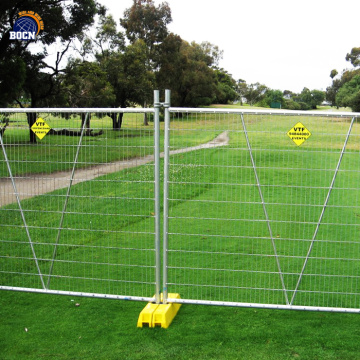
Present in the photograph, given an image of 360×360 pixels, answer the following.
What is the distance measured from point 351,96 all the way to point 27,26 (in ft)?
121

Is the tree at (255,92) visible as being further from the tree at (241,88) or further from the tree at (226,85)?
the tree at (226,85)

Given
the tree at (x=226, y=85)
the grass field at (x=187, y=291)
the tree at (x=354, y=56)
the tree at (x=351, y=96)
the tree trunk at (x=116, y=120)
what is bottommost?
the grass field at (x=187, y=291)

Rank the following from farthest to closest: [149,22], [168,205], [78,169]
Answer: [149,22], [78,169], [168,205]

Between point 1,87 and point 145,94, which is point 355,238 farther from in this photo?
point 145,94

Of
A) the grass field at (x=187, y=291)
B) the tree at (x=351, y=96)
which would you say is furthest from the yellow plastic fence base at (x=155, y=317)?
the tree at (x=351, y=96)

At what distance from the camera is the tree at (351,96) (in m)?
45.2

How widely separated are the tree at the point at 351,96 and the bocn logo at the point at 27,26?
34.2 m

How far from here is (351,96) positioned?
4644cm

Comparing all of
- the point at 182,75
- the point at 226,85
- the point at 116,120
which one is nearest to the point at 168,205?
the point at 116,120

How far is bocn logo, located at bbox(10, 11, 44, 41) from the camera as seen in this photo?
59.2ft

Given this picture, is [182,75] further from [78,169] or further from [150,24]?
[78,169]

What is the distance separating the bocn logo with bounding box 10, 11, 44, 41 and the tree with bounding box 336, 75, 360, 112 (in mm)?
34236

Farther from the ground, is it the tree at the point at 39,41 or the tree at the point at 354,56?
the tree at the point at 354,56

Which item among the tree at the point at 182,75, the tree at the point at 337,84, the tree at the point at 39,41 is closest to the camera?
the tree at the point at 39,41
